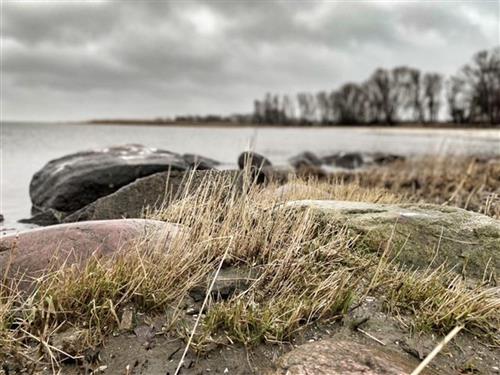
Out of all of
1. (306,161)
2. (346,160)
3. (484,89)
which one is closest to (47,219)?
(306,161)

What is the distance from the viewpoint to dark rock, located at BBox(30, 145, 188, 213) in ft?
31.1

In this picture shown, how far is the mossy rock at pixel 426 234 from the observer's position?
4250 mm

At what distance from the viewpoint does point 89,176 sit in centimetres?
958

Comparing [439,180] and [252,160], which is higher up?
[252,160]

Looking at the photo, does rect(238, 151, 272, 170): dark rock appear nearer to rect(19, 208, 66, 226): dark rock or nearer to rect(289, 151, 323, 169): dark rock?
rect(19, 208, 66, 226): dark rock

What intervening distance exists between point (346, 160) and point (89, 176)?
1704 cm

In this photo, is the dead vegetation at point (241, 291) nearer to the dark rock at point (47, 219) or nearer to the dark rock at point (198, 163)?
the dark rock at point (198, 163)

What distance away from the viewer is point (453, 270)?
4.17 meters

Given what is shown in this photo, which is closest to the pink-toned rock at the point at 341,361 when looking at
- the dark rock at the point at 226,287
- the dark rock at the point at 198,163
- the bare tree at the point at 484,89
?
the dark rock at the point at 226,287

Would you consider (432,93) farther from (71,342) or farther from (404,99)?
(71,342)

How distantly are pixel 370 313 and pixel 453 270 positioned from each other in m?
1.27

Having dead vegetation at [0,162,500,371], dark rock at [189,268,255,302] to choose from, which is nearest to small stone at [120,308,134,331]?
dead vegetation at [0,162,500,371]

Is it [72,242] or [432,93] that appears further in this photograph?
[432,93]

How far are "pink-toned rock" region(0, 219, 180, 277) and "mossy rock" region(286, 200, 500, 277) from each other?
5.14 feet
